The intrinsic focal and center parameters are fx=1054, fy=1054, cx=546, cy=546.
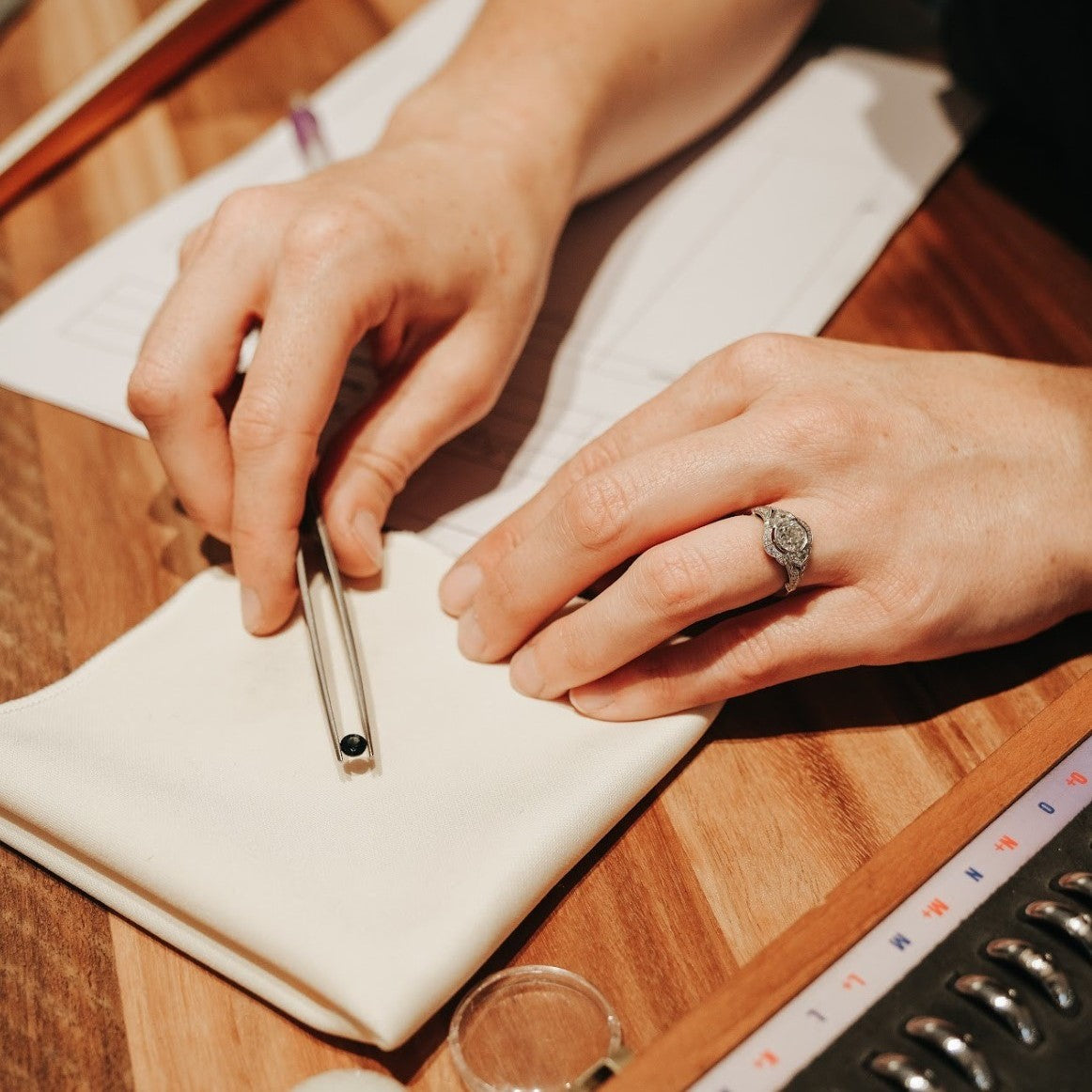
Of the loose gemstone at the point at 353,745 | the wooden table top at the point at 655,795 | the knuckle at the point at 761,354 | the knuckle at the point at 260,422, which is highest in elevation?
the knuckle at the point at 260,422

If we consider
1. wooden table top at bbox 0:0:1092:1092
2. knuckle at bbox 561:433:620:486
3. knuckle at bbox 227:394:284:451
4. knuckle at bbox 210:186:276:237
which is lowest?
wooden table top at bbox 0:0:1092:1092

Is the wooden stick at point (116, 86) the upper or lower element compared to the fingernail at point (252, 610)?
upper

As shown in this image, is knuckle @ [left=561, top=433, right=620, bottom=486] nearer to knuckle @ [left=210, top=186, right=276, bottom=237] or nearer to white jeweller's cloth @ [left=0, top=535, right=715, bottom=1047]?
white jeweller's cloth @ [left=0, top=535, right=715, bottom=1047]

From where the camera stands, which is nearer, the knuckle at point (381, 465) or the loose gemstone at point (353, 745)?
the loose gemstone at point (353, 745)

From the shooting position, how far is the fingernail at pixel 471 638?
1.76 feet

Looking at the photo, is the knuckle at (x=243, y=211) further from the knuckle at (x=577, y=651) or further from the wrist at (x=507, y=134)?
the knuckle at (x=577, y=651)

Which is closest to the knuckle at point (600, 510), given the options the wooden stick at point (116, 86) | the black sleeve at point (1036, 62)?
the black sleeve at point (1036, 62)

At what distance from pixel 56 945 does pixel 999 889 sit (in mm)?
396

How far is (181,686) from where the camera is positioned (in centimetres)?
52

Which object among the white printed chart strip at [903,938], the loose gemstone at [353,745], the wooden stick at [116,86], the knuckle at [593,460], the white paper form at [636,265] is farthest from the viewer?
the wooden stick at [116,86]

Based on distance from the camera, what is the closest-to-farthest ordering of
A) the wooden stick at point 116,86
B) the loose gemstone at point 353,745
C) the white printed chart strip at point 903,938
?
the white printed chart strip at point 903,938 → the loose gemstone at point 353,745 → the wooden stick at point 116,86

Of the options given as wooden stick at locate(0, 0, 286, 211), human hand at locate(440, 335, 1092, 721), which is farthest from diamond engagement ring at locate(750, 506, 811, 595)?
wooden stick at locate(0, 0, 286, 211)

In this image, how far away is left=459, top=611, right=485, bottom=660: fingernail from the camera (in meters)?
0.54

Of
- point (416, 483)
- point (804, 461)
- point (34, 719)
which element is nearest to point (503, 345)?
point (416, 483)
